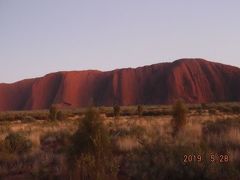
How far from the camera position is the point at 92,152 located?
941 cm

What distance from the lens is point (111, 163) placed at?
27.3 feet

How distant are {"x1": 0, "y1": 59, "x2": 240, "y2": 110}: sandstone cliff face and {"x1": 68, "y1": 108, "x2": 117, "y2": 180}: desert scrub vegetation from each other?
249 feet

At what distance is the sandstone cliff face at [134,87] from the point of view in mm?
94250

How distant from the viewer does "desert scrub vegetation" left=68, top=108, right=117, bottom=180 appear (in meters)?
8.15

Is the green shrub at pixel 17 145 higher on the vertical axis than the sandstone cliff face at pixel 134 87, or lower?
lower

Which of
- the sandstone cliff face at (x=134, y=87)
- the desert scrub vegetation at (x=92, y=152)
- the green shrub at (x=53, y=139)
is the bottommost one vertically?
the green shrub at (x=53, y=139)

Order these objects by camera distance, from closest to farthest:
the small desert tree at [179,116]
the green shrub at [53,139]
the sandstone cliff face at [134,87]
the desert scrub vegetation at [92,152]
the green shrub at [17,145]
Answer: the desert scrub vegetation at [92,152], the green shrub at [17,145], the green shrub at [53,139], the small desert tree at [179,116], the sandstone cliff face at [134,87]

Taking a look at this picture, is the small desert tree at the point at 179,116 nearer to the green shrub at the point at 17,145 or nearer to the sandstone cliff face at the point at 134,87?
the green shrub at the point at 17,145

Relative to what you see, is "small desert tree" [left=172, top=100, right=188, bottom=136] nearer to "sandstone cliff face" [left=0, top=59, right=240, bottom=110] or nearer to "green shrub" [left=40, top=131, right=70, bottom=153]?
"green shrub" [left=40, top=131, right=70, bottom=153]

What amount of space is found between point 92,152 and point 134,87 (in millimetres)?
93693

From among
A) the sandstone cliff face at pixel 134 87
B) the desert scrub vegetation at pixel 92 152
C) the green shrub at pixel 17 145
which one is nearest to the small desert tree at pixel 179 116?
the green shrub at pixel 17 145

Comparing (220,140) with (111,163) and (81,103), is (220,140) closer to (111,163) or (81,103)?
(111,163)

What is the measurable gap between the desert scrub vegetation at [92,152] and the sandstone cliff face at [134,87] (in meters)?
76.0

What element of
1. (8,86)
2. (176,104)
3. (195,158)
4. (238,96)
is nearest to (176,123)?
(176,104)
